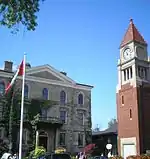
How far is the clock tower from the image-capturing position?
37.0m

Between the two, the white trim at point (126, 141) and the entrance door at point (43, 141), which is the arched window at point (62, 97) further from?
the white trim at point (126, 141)

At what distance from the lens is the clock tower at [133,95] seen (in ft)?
121

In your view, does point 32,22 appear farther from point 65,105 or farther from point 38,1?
point 65,105

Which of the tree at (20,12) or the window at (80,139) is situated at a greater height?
the tree at (20,12)

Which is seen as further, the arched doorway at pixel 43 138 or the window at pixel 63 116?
the window at pixel 63 116

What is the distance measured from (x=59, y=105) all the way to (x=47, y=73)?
5260 mm

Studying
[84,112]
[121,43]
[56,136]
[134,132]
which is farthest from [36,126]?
[121,43]

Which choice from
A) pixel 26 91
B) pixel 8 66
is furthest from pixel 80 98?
pixel 8 66

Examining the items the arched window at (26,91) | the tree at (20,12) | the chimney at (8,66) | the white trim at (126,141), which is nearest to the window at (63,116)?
the arched window at (26,91)

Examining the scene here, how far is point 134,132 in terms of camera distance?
37.1 m

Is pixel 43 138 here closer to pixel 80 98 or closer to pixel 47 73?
pixel 80 98

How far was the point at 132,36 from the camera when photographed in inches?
1606

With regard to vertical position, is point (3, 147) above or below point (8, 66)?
below

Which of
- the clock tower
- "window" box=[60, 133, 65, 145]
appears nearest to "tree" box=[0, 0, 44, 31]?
the clock tower
